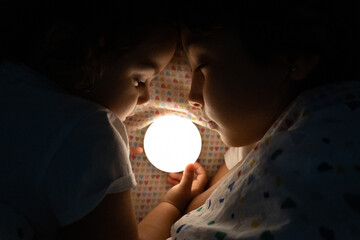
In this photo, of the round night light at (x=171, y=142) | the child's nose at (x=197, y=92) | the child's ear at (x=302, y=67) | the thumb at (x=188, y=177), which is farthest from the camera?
the thumb at (x=188, y=177)

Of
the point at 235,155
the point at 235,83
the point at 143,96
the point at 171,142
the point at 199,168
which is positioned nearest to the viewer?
the point at 235,83

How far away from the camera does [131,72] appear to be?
30.4 inches

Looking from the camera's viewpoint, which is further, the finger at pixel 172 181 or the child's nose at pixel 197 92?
the finger at pixel 172 181

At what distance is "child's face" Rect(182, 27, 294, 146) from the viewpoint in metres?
0.73

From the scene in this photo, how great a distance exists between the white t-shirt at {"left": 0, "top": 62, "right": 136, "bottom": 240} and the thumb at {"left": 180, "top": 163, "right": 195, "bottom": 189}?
0.47 m

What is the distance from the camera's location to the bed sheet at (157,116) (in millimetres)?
1058

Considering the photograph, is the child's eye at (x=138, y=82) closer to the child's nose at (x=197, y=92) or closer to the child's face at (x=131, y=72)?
the child's face at (x=131, y=72)

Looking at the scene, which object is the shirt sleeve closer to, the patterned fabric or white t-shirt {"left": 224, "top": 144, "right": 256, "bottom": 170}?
the patterned fabric

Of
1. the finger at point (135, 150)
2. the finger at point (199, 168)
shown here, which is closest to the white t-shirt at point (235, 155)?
the finger at point (199, 168)

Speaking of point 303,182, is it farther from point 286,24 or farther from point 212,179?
point 212,179

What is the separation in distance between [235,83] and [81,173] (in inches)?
16.7

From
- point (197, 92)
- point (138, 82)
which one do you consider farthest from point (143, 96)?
point (197, 92)

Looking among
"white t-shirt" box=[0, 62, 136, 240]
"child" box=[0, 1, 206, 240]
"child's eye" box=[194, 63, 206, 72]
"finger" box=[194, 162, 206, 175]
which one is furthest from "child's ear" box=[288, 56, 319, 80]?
"finger" box=[194, 162, 206, 175]

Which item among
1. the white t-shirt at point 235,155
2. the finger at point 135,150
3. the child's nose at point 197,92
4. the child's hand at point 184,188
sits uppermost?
the child's nose at point 197,92
